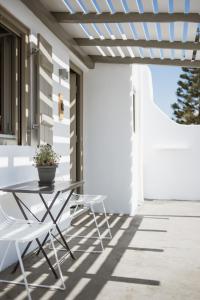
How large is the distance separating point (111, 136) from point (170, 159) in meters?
2.55

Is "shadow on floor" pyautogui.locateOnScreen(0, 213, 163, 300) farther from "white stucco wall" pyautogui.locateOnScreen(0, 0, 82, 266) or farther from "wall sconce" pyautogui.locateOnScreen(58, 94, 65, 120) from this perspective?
"wall sconce" pyautogui.locateOnScreen(58, 94, 65, 120)


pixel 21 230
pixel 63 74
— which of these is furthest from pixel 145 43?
pixel 21 230

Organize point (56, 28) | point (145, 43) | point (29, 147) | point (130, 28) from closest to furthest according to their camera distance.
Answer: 1. point (29, 147)
2. point (56, 28)
3. point (130, 28)
4. point (145, 43)

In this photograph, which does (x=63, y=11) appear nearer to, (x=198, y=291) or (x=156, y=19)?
(x=156, y=19)

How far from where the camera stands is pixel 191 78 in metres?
22.9

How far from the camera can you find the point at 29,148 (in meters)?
4.29

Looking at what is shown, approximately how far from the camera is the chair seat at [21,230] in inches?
109

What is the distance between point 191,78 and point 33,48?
780 inches

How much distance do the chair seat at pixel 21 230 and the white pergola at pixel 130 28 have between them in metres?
2.36

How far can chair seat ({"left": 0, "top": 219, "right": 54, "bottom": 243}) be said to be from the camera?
2768 millimetres

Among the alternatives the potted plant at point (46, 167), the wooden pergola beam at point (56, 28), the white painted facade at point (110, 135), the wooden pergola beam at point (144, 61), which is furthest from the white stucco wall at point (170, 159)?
the potted plant at point (46, 167)

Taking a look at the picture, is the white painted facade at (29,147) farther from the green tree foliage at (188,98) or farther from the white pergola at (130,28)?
the green tree foliage at (188,98)

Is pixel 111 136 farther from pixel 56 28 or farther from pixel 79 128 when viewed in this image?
pixel 56 28

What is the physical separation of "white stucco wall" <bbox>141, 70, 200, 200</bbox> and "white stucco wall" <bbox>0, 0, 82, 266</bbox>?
12.1 feet
